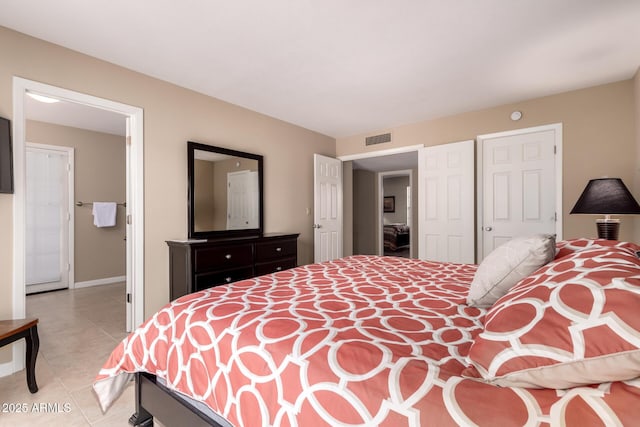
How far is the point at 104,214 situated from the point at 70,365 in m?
3.37

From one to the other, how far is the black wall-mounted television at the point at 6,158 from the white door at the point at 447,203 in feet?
14.1

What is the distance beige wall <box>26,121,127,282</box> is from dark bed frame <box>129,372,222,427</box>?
444cm

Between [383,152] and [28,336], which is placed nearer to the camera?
[28,336]

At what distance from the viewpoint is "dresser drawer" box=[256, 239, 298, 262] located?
3.48 m

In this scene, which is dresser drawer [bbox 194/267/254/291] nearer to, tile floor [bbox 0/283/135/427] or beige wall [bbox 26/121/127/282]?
tile floor [bbox 0/283/135/427]

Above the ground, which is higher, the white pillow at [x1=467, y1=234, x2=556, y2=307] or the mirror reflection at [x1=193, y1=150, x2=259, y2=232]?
the mirror reflection at [x1=193, y1=150, x2=259, y2=232]

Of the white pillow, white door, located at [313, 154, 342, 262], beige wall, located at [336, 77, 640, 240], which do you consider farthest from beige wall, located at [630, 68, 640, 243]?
white door, located at [313, 154, 342, 262]

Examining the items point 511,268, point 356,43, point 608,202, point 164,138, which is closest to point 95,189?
point 164,138

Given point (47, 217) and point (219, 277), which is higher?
point (47, 217)

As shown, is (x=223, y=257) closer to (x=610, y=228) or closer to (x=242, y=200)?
(x=242, y=200)

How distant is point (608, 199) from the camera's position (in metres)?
2.57

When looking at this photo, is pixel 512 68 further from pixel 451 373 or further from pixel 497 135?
pixel 451 373

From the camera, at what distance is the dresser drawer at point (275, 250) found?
348 centimetres

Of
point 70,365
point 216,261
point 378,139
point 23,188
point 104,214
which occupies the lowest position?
point 70,365
